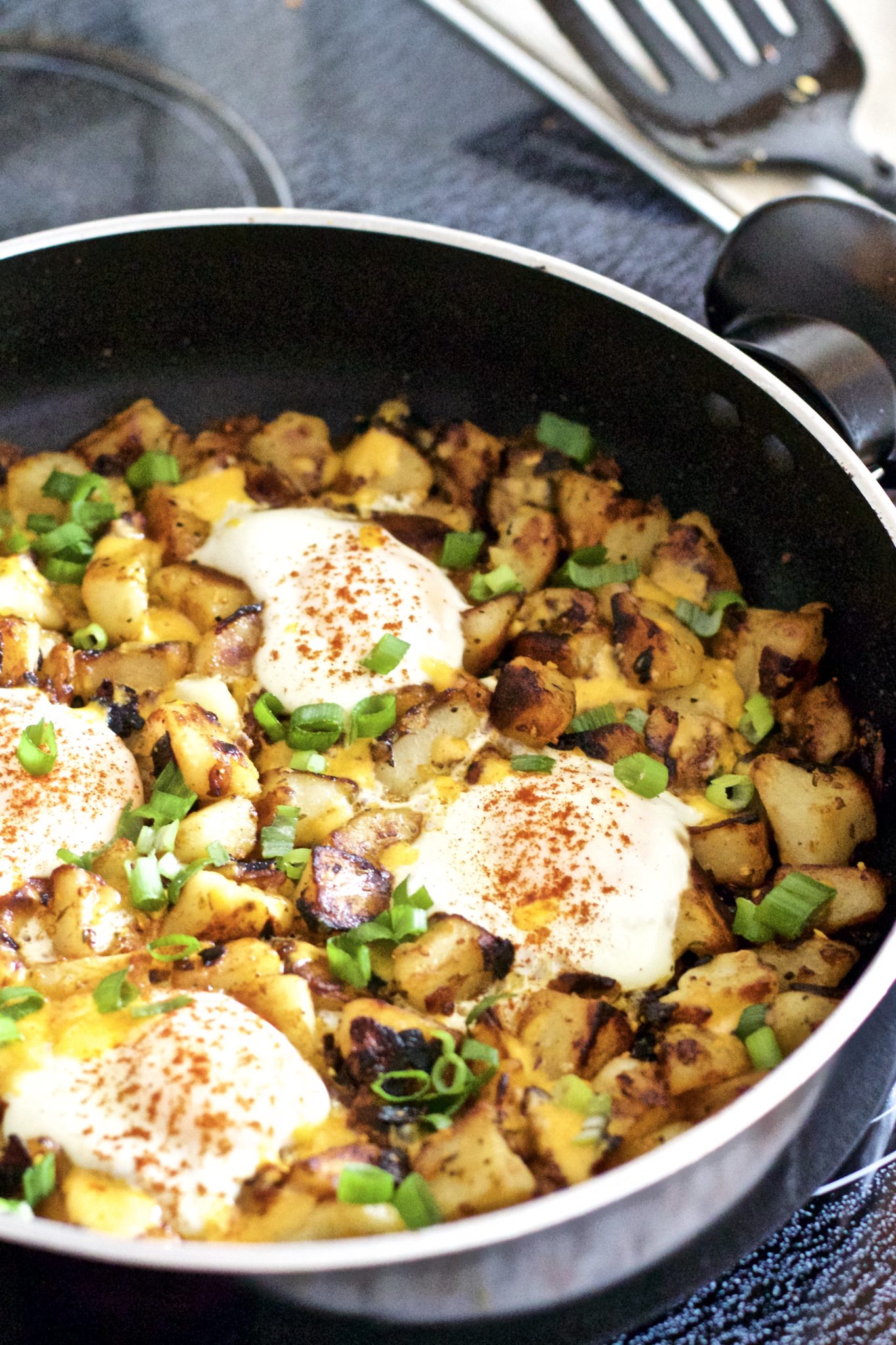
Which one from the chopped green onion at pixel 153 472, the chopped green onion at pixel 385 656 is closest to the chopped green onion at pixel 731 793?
the chopped green onion at pixel 385 656

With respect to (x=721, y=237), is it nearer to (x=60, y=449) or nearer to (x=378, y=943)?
(x=60, y=449)

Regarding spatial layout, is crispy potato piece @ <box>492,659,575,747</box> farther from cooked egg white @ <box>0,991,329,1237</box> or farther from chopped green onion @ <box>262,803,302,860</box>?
cooked egg white @ <box>0,991,329,1237</box>

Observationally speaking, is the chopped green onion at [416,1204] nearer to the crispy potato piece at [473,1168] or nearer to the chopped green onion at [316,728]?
the crispy potato piece at [473,1168]

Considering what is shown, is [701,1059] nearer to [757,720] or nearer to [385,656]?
[757,720]

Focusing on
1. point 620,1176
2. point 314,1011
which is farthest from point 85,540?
point 620,1176

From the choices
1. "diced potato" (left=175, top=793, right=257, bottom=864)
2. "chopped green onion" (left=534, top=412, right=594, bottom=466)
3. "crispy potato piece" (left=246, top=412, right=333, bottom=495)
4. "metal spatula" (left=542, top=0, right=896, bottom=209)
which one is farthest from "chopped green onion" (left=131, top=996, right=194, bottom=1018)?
"metal spatula" (left=542, top=0, right=896, bottom=209)

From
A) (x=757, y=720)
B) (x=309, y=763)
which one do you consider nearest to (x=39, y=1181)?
(x=309, y=763)
